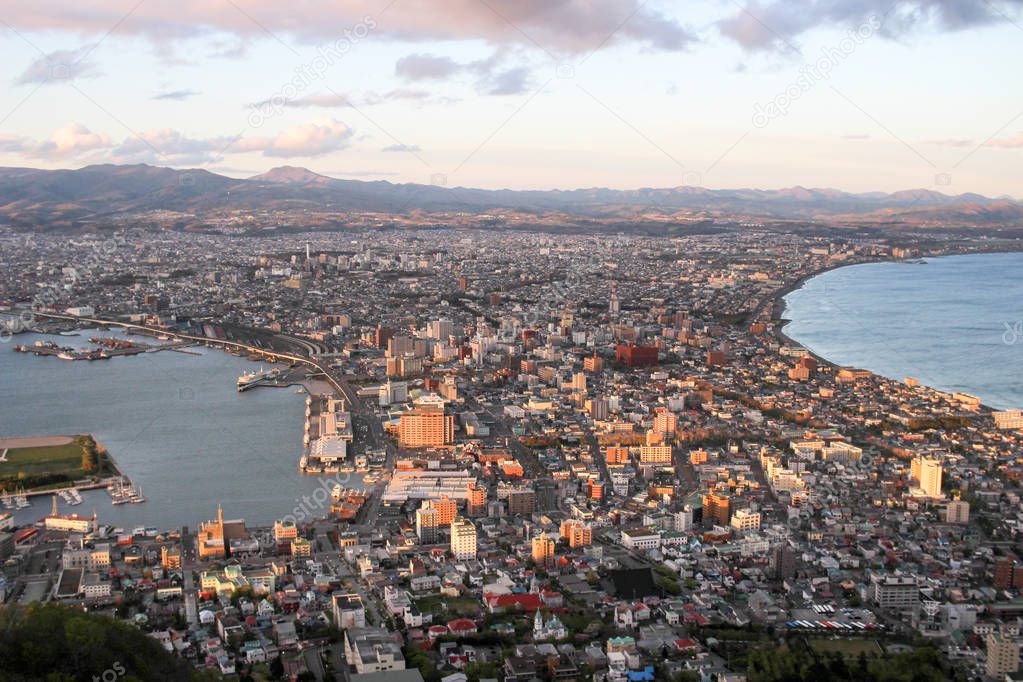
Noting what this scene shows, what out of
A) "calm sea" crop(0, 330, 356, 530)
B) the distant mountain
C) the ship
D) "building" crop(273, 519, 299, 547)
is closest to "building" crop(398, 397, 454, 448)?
"calm sea" crop(0, 330, 356, 530)

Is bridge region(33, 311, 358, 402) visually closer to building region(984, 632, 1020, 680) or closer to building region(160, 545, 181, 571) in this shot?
building region(160, 545, 181, 571)

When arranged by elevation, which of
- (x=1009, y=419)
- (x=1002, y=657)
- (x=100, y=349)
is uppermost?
(x=1009, y=419)

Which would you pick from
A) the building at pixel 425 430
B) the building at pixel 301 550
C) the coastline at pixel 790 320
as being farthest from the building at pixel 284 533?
the coastline at pixel 790 320

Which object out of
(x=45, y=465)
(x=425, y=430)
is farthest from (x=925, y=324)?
(x=45, y=465)

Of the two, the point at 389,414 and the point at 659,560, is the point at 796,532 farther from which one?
the point at 389,414

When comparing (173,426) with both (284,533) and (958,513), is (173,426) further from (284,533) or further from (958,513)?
(958,513)

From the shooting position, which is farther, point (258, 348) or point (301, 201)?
point (301, 201)

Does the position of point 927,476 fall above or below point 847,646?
above
